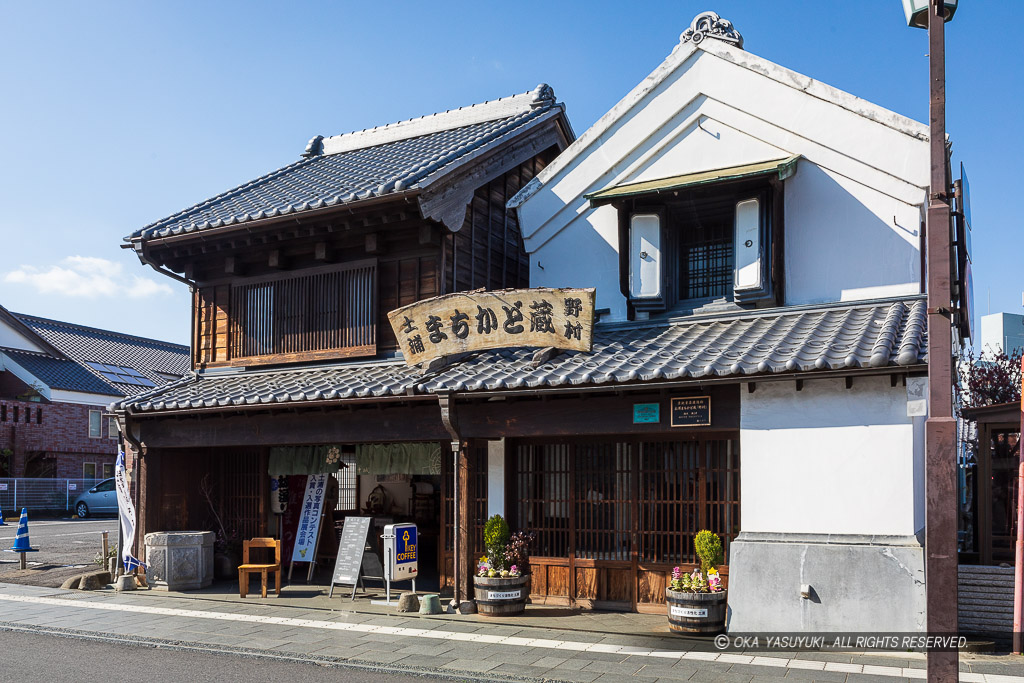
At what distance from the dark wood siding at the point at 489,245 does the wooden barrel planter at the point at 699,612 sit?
6.45 m

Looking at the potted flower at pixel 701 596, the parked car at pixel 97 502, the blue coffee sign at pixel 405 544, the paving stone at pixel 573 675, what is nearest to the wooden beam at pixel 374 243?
the blue coffee sign at pixel 405 544

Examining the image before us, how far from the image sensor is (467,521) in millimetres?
12023

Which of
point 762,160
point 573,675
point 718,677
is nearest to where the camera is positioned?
point 718,677

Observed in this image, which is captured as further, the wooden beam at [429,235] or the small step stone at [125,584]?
the small step stone at [125,584]

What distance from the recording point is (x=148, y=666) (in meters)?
9.15

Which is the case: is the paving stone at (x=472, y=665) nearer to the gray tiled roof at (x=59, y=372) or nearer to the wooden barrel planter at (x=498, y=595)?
the wooden barrel planter at (x=498, y=595)

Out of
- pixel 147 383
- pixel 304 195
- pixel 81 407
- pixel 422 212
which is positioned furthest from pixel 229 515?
pixel 147 383

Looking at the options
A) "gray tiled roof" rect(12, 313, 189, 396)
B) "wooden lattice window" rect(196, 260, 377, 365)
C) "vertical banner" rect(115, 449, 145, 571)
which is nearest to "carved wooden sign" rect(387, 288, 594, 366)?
"wooden lattice window" rect(196, 260, 377, 365)

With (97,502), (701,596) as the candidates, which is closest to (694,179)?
(701,596)

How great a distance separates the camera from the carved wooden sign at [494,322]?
1188cm

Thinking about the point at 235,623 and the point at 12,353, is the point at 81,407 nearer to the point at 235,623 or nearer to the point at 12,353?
the point at 12,353

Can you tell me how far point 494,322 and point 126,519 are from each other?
801 cm

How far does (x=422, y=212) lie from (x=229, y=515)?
7.35m

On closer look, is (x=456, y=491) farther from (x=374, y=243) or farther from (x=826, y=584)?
(x=826, y=584)
